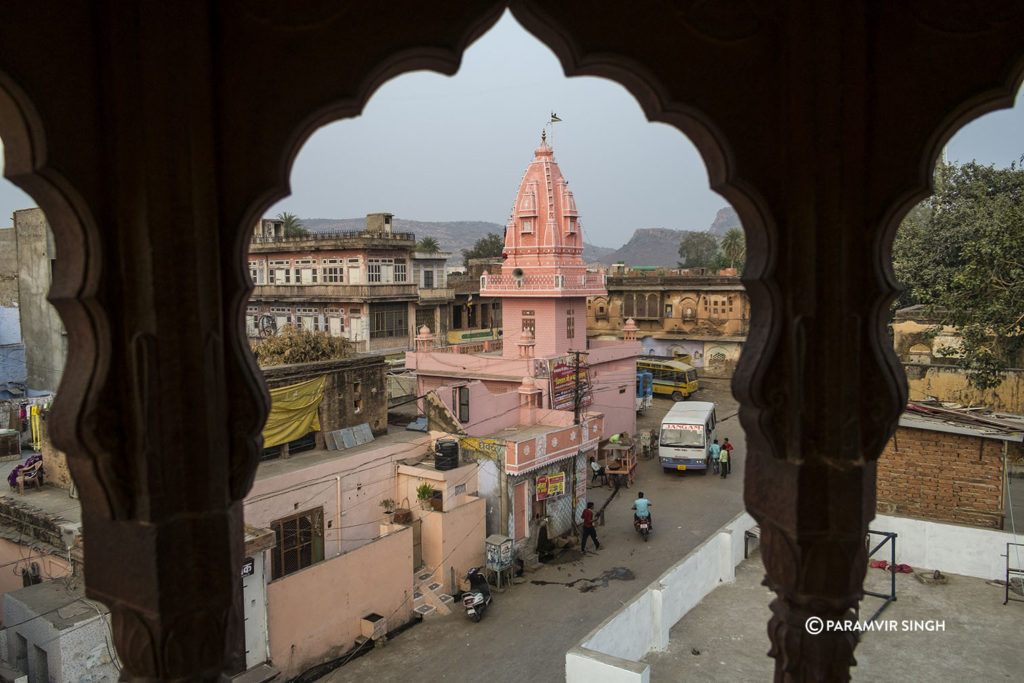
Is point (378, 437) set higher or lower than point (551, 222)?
lower

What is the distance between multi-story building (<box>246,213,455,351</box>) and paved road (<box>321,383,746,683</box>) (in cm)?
1571

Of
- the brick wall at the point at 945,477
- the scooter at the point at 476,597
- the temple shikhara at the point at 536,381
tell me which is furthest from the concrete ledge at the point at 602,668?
the temple shikhara at the point at 536,381

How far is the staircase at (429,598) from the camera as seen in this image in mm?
13633

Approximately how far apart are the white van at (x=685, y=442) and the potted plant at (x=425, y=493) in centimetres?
978

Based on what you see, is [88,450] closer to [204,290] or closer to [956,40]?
[204,290]

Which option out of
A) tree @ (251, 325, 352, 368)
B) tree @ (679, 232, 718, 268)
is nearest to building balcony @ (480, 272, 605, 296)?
tree @ (251, 325, 352, 368)

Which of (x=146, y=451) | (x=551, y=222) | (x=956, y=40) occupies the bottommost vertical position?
(x=146, y=451)

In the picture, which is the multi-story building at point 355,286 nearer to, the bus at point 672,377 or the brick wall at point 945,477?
the bus at point 672,377

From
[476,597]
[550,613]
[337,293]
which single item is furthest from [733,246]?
[476,597]

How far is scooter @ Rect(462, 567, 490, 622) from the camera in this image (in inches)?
517

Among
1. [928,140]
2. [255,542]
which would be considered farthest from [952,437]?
[928,140]

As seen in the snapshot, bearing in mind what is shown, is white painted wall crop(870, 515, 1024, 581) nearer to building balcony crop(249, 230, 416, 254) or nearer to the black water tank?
the black water tank

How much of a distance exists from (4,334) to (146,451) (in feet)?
86.2

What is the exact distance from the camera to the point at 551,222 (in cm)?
2420
